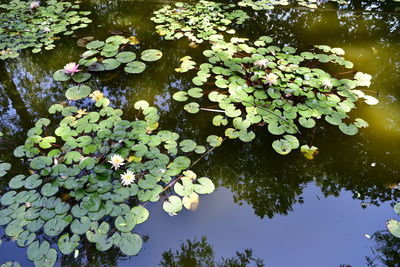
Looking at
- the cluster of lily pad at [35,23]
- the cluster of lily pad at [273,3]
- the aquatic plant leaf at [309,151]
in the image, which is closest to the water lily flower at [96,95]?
the cluster of lily pad at [35,23]

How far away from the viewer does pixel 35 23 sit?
9.29ft

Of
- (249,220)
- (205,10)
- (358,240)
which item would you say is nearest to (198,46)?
(205,10)

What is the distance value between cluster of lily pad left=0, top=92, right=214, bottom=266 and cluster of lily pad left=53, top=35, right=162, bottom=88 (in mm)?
426

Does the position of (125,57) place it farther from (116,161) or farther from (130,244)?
(130,244)

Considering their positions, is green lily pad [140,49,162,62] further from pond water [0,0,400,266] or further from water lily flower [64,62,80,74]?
water lily flower [64,62,80,74]

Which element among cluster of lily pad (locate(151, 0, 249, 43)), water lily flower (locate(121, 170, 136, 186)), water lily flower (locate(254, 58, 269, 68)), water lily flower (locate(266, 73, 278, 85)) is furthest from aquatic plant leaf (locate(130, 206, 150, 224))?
cluster of lily pad (locate(151, 0, 249, 43))

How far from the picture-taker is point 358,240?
131 centimetres

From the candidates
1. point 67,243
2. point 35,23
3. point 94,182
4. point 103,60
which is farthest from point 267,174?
point 35,23

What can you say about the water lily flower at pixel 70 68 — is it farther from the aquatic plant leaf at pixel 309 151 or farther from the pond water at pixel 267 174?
the aquatic plant leaf at pixel 309 151

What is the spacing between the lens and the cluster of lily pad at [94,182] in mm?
1262

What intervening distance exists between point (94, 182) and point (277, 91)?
132 cm

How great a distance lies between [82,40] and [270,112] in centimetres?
182

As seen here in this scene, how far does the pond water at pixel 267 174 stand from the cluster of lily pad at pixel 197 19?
0.18 m

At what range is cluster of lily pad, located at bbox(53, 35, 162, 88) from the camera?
2.16 meters
